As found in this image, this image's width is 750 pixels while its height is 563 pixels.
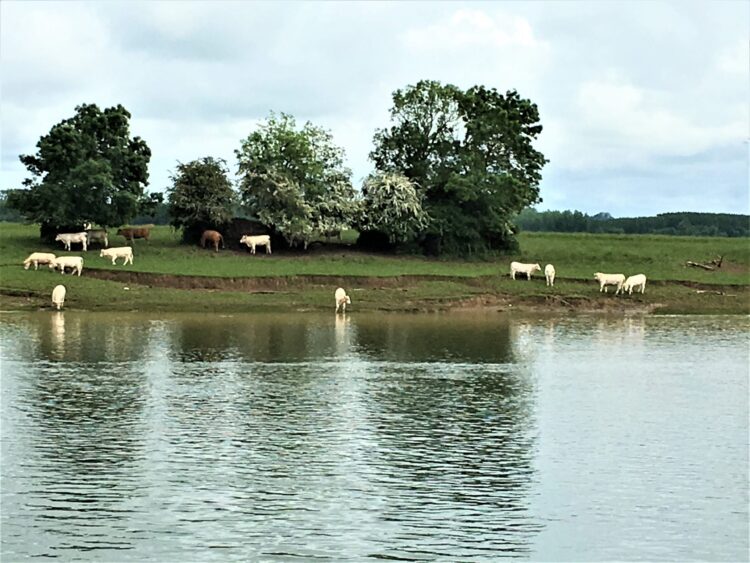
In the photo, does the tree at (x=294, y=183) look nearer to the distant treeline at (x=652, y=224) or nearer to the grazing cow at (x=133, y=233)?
the grazing cow at (x=133, y=233)

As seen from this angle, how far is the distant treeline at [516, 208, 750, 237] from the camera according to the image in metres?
120

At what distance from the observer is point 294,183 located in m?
69.5

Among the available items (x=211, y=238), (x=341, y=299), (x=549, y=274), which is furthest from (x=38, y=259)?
(x=549, y=274)

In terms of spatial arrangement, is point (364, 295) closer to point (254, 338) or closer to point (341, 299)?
point (341, 299)

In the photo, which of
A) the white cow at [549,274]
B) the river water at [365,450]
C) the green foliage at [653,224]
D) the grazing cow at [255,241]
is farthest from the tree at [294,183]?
the green foliage at [653,224]

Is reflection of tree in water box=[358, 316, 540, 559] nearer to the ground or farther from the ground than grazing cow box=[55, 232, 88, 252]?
nearer to the ground

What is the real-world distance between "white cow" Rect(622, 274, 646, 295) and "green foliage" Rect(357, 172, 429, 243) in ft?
44.4

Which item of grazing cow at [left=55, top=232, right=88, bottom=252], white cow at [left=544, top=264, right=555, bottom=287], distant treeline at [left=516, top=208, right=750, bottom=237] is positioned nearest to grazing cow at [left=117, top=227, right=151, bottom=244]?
grazing cow at [left=55, top=232, right=88, bottom=252]

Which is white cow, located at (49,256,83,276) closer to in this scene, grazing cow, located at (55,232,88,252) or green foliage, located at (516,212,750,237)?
grazing cow, located at (55,232,88,252)

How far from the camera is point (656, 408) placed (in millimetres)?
30672

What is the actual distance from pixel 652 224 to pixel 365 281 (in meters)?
79.8

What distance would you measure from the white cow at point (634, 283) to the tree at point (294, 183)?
17047 mm

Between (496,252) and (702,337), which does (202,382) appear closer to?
(702,337)

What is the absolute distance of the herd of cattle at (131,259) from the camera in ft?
185
